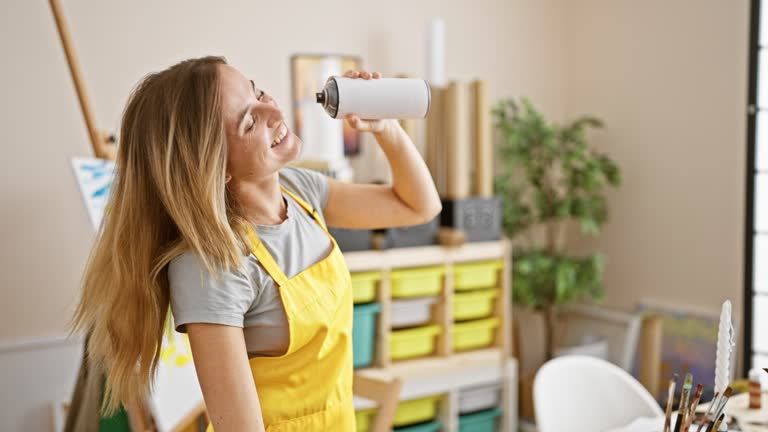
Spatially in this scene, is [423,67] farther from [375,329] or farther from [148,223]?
[148,223]

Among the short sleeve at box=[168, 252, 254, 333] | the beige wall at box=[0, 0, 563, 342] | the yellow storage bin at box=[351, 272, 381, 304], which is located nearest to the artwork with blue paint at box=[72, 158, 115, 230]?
the beige wall at box=[0, 0, 563, 342]

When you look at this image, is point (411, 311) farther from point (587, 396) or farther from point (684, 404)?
point (684, 404)

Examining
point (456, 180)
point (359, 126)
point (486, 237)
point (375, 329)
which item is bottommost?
point (375, 329)

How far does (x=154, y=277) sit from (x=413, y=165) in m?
0.53

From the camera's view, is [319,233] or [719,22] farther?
[719,22]

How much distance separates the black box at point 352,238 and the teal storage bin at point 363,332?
0.21 metres

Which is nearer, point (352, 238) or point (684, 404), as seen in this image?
point (684, 404)

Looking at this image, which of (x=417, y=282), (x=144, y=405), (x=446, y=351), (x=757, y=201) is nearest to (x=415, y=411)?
(x=446, y=351)

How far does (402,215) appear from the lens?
1.57m

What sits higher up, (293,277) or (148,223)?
(148,223)

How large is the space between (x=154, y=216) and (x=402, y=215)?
1.69 feet

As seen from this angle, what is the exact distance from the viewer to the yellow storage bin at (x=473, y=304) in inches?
124

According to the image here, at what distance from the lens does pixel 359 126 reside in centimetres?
133

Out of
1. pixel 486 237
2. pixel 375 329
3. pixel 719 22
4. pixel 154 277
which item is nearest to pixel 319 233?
pixel 154 277
